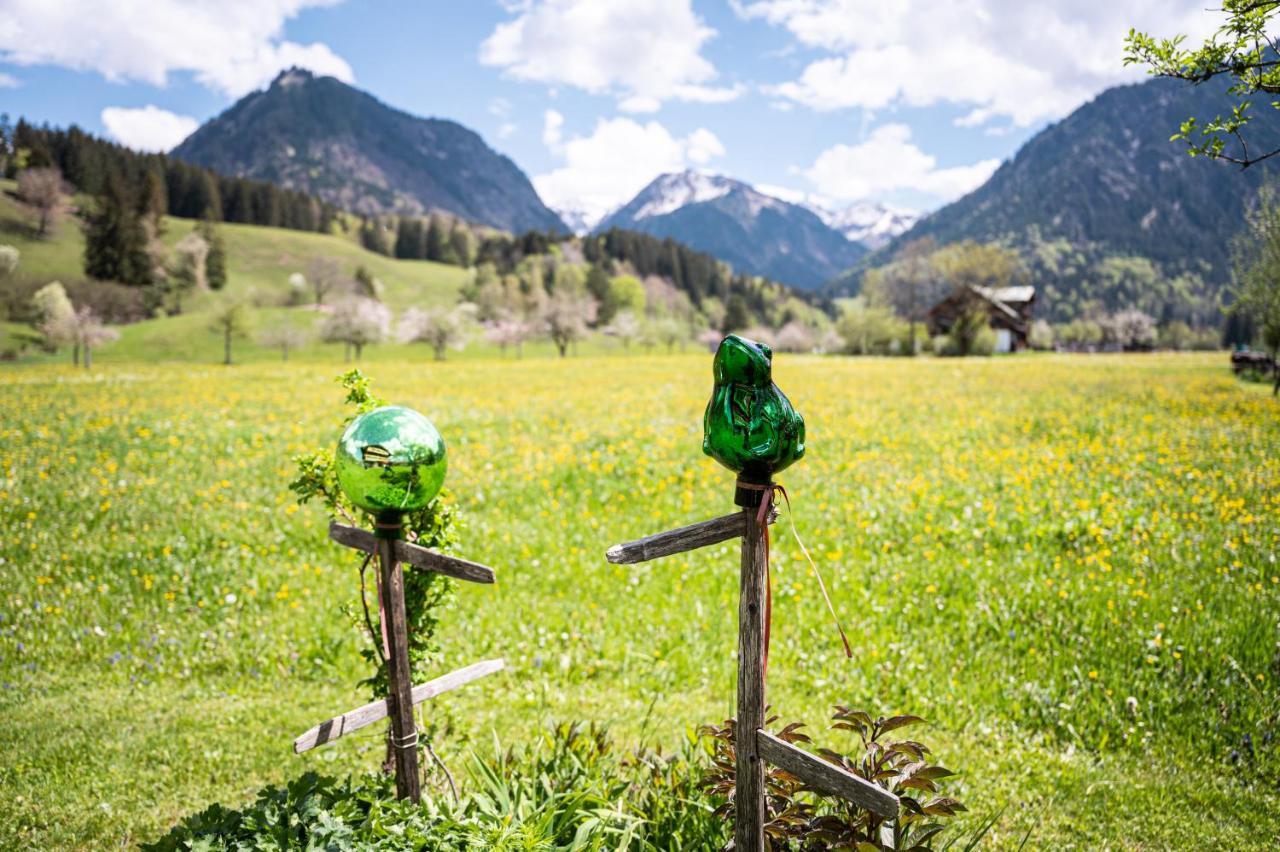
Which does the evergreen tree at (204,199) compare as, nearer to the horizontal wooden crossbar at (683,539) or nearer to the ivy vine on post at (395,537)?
the ivy vine on post at (395,537)

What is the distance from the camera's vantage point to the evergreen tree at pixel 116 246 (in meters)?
94.3

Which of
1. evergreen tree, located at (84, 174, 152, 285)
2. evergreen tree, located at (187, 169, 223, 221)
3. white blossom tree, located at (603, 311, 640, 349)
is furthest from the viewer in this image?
evergreen tree, located at (187, 169, 223, 221)

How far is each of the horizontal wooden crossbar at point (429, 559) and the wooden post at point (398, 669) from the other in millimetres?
67

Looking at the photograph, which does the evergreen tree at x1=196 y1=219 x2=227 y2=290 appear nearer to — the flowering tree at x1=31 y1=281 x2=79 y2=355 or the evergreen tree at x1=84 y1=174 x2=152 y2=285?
the evergreen tree at x1=84 y1=174 x2=152 y2=285

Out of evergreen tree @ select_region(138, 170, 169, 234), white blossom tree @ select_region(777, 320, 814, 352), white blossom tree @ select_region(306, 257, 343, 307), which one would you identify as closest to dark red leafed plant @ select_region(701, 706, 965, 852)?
white blossom tree @ select_region(306, 257, 343, 307)

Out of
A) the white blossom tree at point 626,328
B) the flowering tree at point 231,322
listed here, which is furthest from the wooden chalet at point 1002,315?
the flowering tree at point 231,322

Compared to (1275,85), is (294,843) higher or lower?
lower

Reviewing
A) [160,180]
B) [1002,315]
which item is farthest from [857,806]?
[160,180]

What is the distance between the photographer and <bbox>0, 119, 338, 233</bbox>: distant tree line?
367 ft

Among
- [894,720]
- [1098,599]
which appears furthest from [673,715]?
[1098,599]

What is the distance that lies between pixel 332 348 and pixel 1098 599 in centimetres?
9402

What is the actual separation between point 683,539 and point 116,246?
12484 cm

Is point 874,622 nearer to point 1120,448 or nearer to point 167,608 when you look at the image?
point 167,608

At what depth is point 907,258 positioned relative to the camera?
81438mm
